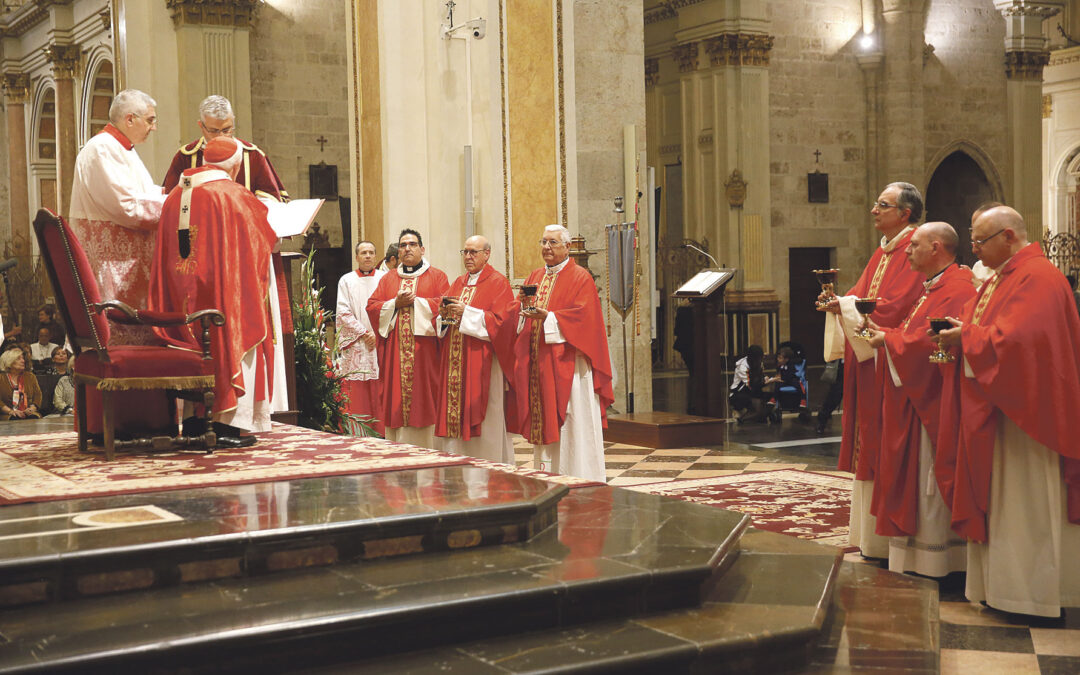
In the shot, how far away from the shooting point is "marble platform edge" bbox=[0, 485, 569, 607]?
317cm

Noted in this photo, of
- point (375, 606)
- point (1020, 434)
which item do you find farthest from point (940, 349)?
point (375, 606)

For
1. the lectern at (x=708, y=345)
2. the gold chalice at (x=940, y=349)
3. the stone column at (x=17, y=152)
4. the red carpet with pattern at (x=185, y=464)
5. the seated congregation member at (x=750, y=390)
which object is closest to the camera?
the red carpet with pattern at (x=185, y=464)

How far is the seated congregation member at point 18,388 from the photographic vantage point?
9.91m

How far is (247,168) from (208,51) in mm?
7883

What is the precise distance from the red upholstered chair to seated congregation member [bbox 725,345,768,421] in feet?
24.8

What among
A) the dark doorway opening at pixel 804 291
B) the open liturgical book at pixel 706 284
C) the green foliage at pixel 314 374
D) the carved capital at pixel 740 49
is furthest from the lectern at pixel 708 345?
the dark doorway opening at pixel 804 291

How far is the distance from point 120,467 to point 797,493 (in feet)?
14.2

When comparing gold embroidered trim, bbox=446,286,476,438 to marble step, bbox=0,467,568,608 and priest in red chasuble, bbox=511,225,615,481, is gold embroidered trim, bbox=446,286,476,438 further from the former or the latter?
marble step, bbox=0,467,568,608

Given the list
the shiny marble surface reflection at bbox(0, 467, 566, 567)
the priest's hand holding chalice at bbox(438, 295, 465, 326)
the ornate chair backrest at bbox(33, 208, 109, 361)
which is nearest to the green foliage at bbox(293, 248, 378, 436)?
the priest's hand holding chalice at bbox(438, 295, 465, 326)

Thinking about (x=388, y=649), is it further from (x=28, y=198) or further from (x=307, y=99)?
(x=28, y=198)

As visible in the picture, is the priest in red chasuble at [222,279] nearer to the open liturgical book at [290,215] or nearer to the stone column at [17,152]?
the open liturgical book at [290,215]

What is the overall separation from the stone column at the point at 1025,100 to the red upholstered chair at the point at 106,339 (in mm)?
18145

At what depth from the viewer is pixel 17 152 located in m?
21.8

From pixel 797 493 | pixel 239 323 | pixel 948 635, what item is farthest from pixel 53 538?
pixel 797 493
